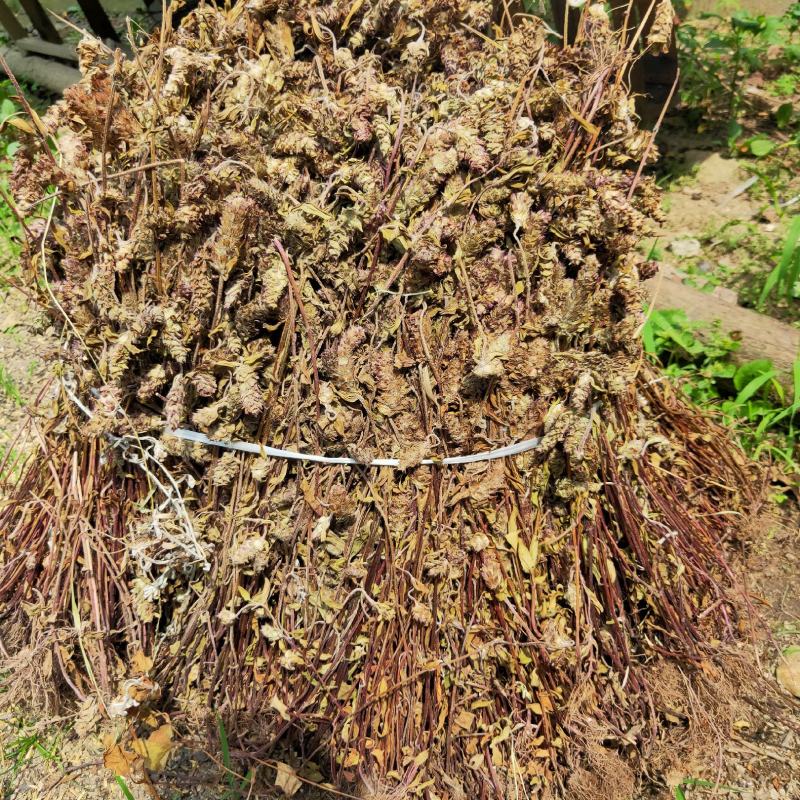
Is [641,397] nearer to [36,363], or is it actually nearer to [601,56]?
[601,56]

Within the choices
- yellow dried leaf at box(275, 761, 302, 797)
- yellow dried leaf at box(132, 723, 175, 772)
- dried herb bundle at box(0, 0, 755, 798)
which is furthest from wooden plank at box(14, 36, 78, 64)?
yellow dried leaf at box(275, 761, 302, 797)

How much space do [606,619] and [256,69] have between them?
66.6 inches

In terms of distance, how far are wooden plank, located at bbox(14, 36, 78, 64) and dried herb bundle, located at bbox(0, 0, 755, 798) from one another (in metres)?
4.84

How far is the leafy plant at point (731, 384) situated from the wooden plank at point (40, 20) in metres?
5.83

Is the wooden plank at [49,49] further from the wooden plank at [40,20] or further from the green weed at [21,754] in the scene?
the green weed at [21,754]

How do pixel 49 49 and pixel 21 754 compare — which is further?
pixel 49 49

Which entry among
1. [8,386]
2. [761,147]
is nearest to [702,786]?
[8,386]

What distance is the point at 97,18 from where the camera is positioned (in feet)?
A: 19.3

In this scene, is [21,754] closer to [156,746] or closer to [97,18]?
[156,746]

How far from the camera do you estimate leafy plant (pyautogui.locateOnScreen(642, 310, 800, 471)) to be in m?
2.70

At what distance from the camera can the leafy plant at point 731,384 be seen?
270 cm

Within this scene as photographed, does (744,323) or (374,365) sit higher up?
(374,365)

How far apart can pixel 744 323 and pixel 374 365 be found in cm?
185

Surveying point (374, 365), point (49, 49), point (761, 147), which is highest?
point (374, 365)
